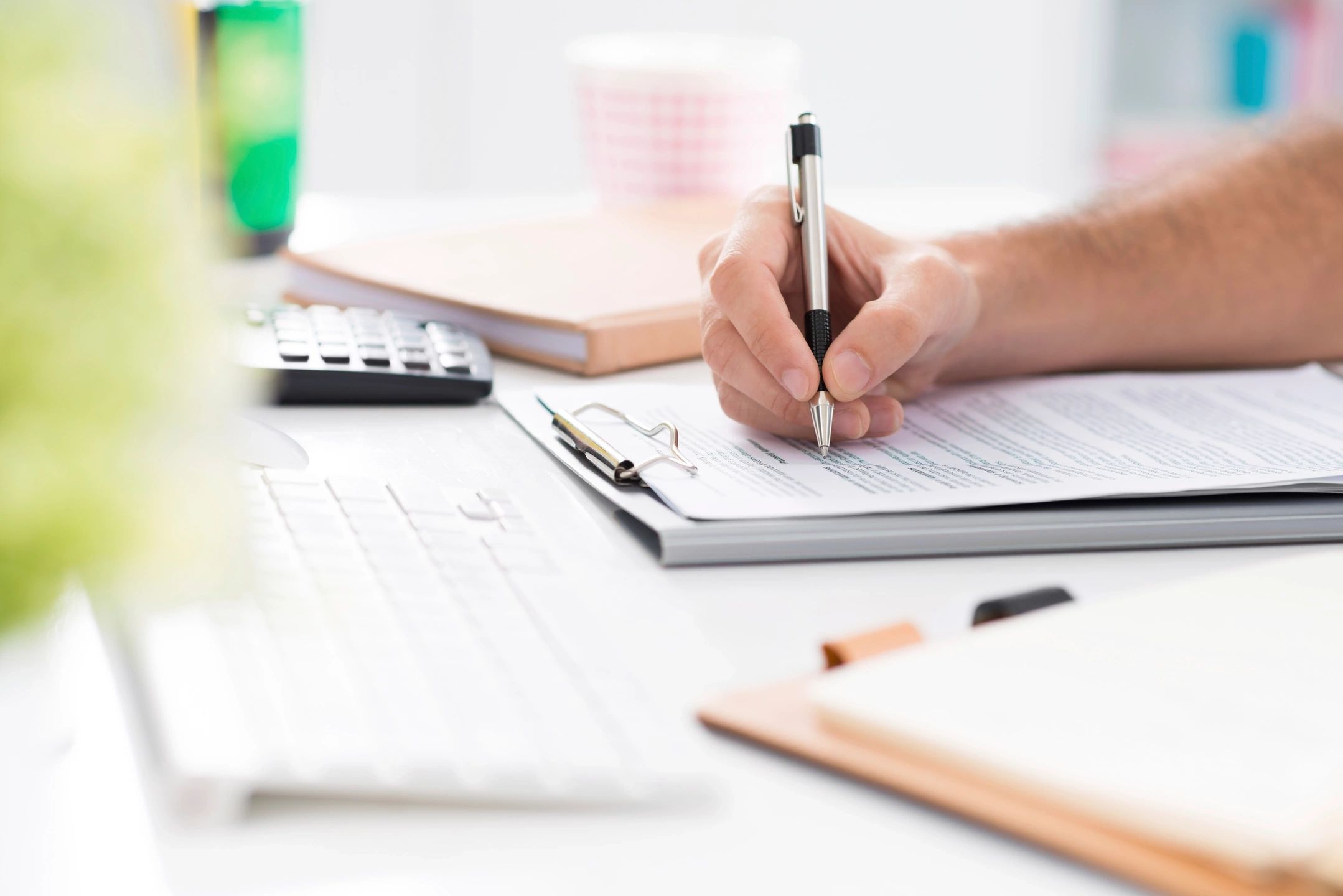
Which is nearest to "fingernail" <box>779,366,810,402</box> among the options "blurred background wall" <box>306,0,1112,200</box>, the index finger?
the index finger

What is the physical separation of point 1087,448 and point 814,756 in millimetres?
328

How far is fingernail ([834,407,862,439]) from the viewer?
622 millimetres

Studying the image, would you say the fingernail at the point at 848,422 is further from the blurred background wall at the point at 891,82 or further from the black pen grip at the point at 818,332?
the blurred background wall at the point at 891,82

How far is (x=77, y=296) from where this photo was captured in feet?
0.37

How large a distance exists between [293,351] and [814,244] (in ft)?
0.91

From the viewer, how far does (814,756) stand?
1.15 ft

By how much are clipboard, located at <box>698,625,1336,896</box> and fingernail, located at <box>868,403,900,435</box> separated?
0.24m

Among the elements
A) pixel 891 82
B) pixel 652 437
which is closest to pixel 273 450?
pixel 652 437

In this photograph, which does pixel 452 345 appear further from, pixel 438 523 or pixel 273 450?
pixel 438 523

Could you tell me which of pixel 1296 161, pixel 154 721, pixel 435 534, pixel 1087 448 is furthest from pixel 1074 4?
pixel 154 721

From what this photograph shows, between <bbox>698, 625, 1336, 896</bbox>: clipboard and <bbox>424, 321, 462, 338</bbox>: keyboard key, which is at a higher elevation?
<bbox>424, 321, 462, 338</bbox>: keyboard key

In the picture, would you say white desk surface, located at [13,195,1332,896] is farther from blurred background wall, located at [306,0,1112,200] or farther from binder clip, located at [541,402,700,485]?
blurred background wall, located at [306,0,1112,200]

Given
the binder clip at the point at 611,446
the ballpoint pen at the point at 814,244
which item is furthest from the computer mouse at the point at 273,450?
the ballpoint pen at the point at 814,244

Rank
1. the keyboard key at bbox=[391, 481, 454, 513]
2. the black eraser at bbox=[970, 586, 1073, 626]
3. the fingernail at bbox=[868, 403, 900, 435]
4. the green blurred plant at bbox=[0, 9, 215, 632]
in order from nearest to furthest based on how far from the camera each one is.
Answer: the green blurred plant at bbox=[0, 9, 215, 632]
the black eraser at bbox=[970, 586, 1073, 626]
the keyboard key at bbox=[391, 481, 454, 513]
the fingernail at bbox=[868, 403, 900, 435]
